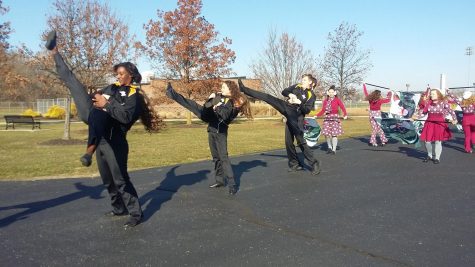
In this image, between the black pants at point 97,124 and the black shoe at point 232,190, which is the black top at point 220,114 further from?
the black pants at point 97,124

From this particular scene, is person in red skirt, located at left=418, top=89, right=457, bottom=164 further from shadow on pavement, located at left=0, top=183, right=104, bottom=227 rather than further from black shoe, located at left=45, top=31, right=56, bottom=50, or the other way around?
black shoe, located at left=45, top=31, right=56, bottom=50

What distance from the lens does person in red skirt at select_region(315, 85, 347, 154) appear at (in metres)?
12.4

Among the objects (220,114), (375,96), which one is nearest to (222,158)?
(220,114)

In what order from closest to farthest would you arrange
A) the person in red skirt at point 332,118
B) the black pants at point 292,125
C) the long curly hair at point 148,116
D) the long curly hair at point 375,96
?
the long curly hair at point 148,116 → the black pants at point 292,125 → the person in red skirt at point 332,118 → the long curly hair at point 375,96

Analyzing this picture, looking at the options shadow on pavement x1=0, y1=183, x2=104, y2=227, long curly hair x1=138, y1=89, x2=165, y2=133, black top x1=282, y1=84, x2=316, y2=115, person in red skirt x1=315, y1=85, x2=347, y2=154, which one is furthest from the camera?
person in red skirt x1=315, y1=85, x2=347, y2=154

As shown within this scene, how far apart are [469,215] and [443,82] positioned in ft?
48.4

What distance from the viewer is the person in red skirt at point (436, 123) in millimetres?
10414

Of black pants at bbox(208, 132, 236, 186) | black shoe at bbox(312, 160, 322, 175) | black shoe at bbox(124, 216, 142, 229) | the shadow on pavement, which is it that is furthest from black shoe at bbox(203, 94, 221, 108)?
black shoe at bbox(312, 160, 322, 175)

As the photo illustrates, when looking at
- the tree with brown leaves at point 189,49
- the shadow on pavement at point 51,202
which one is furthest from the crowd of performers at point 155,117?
the tree with brown leaves at point 189,49

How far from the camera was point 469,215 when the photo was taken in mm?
5656

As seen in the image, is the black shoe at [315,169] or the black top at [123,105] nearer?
the black top at [123,105]

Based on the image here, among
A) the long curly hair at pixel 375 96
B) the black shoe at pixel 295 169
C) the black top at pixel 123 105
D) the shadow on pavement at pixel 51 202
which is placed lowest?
the shadow on pavement at pixel 51 202

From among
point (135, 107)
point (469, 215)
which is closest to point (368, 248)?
point (469, 215)

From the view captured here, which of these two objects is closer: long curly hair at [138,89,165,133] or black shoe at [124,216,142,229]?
black shoe at [124,216,142,229]
